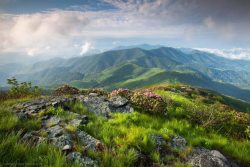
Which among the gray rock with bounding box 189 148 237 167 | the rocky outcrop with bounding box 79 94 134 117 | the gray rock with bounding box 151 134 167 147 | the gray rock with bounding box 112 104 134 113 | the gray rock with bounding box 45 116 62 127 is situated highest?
the gray rock with bounding box 45 116 62 127

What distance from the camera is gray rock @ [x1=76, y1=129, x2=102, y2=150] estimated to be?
7039mm

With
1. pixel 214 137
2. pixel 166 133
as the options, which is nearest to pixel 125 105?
pixel 166 133

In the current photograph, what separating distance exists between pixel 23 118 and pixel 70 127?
6.93 feet

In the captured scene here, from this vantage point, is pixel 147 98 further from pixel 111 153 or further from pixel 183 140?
pixel 111 153

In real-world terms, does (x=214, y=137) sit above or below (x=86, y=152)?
below

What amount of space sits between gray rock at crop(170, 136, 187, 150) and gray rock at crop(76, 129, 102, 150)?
2.72 metres

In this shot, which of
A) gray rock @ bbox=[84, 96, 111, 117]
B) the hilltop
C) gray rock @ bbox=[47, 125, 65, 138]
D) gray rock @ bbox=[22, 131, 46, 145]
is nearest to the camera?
the hilltop

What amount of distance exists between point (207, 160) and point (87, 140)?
→ 3.76m

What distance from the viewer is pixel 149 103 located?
40.2 ft

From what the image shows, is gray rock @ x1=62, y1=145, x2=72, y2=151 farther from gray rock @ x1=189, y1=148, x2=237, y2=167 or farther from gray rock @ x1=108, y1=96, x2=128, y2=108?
gray rock @ x1=108, y1=96, x2=128, y2=108

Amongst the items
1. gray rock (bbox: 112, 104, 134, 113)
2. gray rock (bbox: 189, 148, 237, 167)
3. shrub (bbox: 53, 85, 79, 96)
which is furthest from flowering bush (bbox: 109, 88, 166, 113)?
shrub (bbox: 53, 85, 79, 96)

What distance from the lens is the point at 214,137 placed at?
991 cm

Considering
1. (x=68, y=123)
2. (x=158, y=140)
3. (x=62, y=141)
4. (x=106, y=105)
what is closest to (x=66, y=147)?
(x=62, y=141)

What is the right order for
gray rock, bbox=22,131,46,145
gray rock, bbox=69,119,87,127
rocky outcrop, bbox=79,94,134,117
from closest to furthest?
1. gray rock, bbox=22,131,46,145
2. gray rock, bbox=69,119,87,127
3. rocky outcrop, bbox=79,94,134,117
